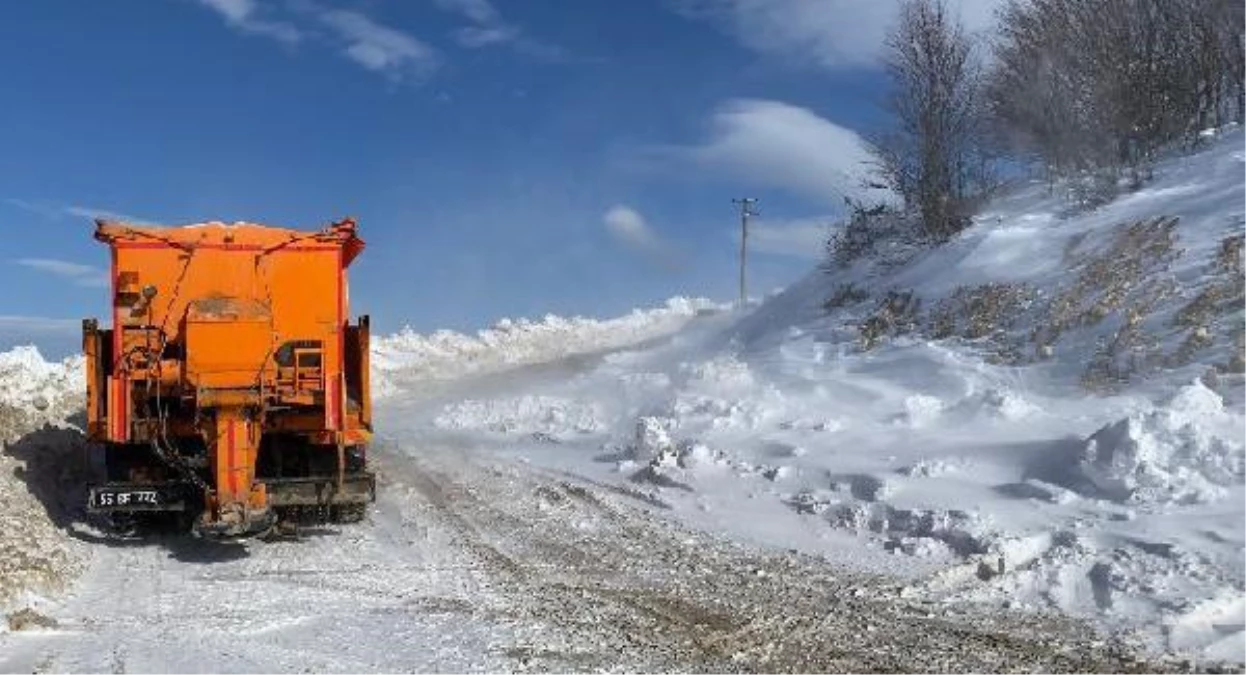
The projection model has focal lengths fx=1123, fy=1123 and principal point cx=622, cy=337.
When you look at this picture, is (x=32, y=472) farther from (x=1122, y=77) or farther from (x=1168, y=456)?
(x=1122, y=77)

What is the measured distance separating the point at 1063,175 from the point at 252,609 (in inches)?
719

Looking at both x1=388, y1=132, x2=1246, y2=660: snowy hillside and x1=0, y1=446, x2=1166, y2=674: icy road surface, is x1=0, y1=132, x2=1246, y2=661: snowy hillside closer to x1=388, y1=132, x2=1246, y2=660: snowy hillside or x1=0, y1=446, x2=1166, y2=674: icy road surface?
x1=388, y1=132, x2=1246, y2=660: snowy hillside

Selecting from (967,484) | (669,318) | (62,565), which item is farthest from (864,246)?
(669,318)

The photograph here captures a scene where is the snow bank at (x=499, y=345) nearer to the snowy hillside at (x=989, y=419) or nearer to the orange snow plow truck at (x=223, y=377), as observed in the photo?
the snowy hillside at (x=989, y=419)

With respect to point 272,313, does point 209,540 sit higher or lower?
lower

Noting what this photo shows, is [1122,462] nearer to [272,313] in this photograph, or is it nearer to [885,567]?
[885,567]

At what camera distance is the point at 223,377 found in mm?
9969

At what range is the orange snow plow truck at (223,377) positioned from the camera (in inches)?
386

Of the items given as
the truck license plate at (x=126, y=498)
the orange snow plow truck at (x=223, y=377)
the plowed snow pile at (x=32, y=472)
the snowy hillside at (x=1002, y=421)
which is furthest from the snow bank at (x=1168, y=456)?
the plowed snow pile at (x=32, y=472)

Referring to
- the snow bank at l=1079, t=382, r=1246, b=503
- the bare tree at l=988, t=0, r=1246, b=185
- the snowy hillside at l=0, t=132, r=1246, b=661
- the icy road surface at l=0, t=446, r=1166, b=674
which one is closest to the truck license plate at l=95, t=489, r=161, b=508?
the icy road surface at l=0, t=446, r=1166, b=674

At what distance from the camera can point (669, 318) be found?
48.7 metres

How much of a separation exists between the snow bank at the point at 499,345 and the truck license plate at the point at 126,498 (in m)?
17.9

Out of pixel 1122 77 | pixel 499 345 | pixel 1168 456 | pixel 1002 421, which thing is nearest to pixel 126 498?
pixel 1002 421

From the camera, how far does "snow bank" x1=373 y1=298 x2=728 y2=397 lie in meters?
32.2
